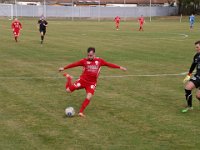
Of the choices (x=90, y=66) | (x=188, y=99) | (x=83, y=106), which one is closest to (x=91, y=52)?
(x=90, y=66)

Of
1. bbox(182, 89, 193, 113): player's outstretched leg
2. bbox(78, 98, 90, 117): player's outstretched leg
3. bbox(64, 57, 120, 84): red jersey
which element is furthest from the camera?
bbox(182, 89, 193, 113): player's outstretched leg

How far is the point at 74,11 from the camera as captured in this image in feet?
322

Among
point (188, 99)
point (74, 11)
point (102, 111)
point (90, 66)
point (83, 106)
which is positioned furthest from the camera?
point (74, 11)

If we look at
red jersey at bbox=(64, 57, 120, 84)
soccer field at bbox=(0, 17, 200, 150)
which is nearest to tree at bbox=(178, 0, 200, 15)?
soccer field at bbox=(0, 17, 200, 150)

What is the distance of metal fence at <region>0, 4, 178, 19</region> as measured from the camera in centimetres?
9331

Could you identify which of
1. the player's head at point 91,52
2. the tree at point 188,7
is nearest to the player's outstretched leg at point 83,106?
the player's head at point 91,52

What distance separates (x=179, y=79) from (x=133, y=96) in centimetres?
414

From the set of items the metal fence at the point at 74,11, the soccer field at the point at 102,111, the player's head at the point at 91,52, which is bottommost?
the soccer field at the point at 102,111

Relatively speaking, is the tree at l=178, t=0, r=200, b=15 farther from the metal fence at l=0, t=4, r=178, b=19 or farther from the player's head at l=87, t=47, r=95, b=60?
the player's head at l=87, t=47, r=95, b=60

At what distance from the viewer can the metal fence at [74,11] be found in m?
93.3

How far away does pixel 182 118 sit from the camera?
437 inches

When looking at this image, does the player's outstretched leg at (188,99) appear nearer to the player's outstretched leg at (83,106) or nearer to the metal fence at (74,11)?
the player's outstretched leg at (83,106)

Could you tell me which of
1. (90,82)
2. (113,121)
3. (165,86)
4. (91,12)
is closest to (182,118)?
(113,121)

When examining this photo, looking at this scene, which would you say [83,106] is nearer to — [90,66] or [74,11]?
[90,66]
